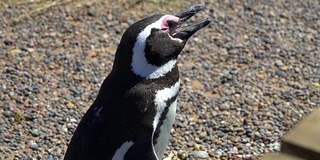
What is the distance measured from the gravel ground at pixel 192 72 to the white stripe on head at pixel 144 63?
1.30 metres

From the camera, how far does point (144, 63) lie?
2854 millimetres

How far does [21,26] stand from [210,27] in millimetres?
1510

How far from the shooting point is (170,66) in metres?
2.95

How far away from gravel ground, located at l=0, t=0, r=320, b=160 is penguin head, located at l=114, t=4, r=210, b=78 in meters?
1.30

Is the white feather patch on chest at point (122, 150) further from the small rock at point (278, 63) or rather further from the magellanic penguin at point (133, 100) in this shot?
the small rock at point (278, 63)

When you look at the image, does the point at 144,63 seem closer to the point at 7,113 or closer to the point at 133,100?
the point at 133,100

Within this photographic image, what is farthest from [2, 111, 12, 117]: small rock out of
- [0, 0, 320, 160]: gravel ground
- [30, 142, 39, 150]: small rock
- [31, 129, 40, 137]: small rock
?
[30, 142, 39, 150]: small rock

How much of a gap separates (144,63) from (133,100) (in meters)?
0.15

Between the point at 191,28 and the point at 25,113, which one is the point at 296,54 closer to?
the point at 25,113

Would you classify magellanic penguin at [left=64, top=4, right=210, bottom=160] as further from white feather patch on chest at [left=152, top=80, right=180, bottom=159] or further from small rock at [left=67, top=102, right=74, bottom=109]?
small rock at [left=67, top=102, right=74, bottom=109]

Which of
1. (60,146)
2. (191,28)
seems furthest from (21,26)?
(191,28)

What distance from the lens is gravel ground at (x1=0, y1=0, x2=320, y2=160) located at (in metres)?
4.32

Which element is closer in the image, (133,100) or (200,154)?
(133,100)

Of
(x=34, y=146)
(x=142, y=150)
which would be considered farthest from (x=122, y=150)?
(x=34, y=146)
